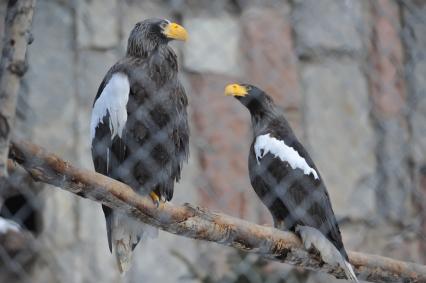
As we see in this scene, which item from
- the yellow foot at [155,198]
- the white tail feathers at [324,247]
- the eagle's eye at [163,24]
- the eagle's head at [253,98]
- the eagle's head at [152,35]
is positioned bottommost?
the white tail feathers at [324,247]

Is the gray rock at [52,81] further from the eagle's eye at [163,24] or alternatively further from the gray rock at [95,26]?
the eagle's eye at [163,24]

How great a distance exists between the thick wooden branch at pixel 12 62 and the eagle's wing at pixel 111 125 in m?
0.73

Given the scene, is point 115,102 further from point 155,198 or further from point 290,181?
point 290,181

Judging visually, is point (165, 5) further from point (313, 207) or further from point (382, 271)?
point (382, 271)

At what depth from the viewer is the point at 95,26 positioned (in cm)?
280

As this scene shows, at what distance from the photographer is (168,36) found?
2.10 meters

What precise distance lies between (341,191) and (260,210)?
0.30 metres

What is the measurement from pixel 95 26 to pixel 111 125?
100 cm

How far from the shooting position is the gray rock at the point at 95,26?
2.79 metres

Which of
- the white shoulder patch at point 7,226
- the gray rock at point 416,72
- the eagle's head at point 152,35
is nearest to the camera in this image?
the eagle's head at point 152,35

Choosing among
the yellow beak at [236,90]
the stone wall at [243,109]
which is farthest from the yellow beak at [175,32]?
the stone wall at [243,109]

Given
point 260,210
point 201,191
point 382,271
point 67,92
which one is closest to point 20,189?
point 67,92

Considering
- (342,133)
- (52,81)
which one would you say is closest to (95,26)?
(52,81)

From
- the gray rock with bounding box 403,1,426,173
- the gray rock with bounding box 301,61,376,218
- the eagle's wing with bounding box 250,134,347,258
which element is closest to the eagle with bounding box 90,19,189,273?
the eagle's wing with bounding box 250,134,347,258
